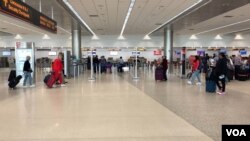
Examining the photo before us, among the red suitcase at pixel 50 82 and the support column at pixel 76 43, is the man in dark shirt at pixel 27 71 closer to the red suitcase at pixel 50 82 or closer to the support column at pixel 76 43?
the red suitcase at pixel 50 82

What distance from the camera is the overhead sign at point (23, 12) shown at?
27.5 feet

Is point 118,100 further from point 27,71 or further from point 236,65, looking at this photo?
point 236,65

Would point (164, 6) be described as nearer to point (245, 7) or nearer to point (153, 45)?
point (245, 7)

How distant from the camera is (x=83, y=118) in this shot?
306 inches

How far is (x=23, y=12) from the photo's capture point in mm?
→ 9789

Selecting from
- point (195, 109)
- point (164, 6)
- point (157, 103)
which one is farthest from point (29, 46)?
point (195, 109)

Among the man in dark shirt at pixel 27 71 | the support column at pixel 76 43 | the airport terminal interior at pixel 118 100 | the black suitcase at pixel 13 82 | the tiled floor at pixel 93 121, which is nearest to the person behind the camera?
the tiled floor at pixel 93 121

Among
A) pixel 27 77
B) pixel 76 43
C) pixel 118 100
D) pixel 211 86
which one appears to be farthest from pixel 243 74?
pixel 76 43

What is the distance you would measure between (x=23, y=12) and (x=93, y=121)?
448cm

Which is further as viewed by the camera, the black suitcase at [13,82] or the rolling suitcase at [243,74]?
the rolling suitcase at [243,74]

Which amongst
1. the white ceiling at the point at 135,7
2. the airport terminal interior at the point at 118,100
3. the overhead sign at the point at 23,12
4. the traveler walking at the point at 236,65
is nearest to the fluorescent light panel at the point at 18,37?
the airport terminal interior at the point at 118,100

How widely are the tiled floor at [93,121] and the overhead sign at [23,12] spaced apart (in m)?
2.72

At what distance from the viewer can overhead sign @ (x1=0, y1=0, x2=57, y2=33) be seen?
8.37 metres

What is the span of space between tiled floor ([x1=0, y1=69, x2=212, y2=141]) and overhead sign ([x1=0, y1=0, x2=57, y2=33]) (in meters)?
2.72
